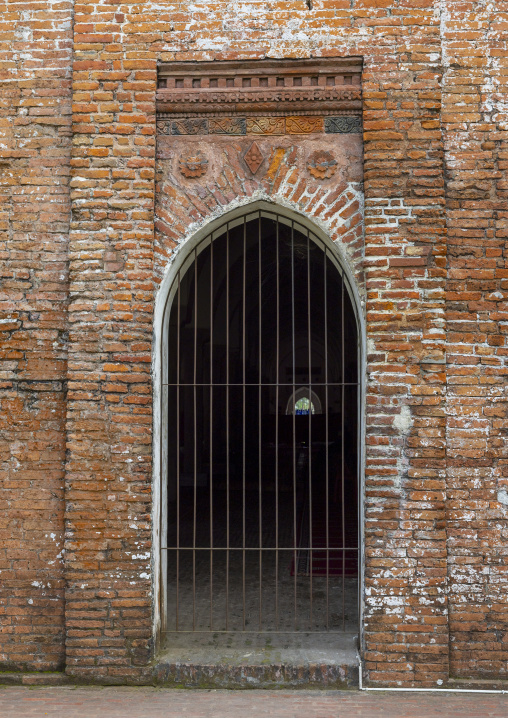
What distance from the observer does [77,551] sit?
4.55m

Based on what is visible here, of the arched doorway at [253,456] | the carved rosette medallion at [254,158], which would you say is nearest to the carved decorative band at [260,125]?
the carved rosette medallion at [254,158]

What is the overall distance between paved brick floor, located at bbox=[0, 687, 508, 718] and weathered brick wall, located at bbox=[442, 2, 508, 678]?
38 cm

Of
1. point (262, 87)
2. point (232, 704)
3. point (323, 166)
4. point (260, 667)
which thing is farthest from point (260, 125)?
point (232, 704)

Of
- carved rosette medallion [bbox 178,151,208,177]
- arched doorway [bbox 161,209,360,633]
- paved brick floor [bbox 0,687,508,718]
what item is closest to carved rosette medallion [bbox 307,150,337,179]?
arched doorway [bbox 161,209,360,633]

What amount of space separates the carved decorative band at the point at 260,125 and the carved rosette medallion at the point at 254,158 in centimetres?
15

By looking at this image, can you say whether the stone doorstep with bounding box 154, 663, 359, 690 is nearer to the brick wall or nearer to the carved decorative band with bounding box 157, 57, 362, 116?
the brick wall

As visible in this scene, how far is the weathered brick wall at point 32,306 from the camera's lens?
A: 4.68m

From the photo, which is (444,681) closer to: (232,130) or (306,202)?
(306,202)

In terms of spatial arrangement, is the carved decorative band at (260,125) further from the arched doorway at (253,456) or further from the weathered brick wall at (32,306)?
the weathered brick wall at (32,306)

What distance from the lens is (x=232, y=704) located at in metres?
4.21

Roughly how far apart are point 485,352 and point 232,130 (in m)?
2.55

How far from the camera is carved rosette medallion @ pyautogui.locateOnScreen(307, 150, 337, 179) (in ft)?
15.5

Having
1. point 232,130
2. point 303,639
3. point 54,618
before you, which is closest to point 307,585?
point 303,639

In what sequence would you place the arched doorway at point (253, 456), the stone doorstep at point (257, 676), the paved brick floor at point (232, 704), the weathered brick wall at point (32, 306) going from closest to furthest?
1. the paved brick floor at point (232, 704)
2. the stone doorstep at point (257, 676)
3. the weathered brick wall at point (32, 306)
4. the arched doorway at point (253, 456)
